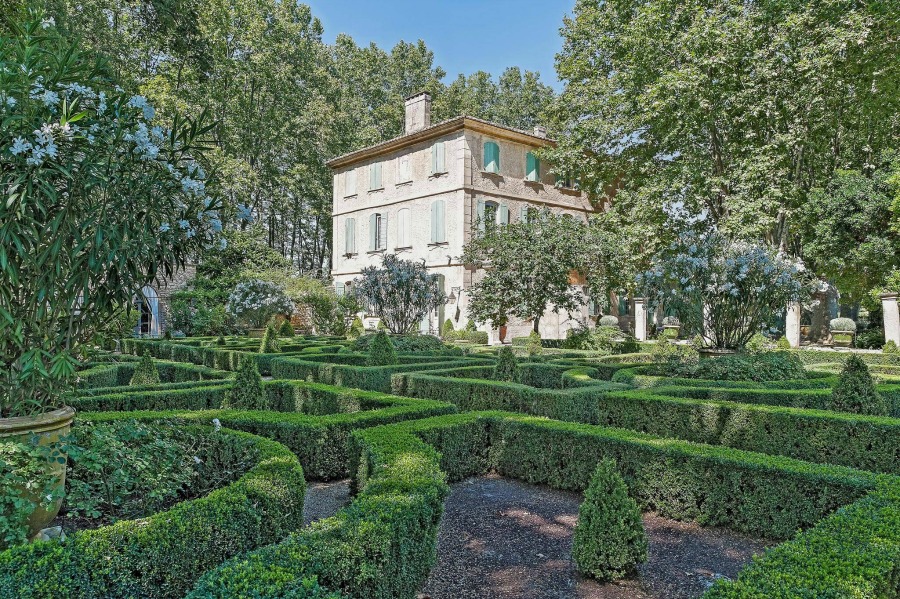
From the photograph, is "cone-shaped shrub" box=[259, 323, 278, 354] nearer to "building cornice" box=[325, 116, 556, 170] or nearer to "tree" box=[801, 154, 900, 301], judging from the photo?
"building cornice" box=[325, 116, 556, 170]

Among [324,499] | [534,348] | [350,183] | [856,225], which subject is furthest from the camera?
[350,183]

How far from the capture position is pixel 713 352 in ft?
33.7

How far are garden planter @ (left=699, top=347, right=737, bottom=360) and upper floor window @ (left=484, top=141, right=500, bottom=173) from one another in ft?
48.0

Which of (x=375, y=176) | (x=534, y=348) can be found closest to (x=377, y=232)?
(x=375, y=176)

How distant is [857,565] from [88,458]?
4560 millimetres

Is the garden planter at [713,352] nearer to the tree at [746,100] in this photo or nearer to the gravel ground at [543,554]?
the gravel ground at [543,554]

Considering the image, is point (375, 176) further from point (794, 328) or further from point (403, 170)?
point (794, 328)

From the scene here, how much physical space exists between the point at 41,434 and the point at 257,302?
65.9 ft

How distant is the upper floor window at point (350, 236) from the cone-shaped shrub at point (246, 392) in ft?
68.2

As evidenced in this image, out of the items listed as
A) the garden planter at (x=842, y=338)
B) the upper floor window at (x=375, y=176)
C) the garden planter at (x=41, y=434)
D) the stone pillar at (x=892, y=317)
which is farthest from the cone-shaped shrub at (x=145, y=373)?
the garden planter at (x=842, y=338)

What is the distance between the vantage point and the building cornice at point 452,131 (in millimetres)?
22344

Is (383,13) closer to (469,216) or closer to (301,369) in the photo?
→ (469,216)

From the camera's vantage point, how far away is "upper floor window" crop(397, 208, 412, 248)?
25000 mm

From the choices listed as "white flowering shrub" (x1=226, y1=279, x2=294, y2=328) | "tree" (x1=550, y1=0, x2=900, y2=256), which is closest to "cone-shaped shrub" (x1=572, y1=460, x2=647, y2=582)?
"tree" (x1=550, y1=0, x2=900, y2=256)
